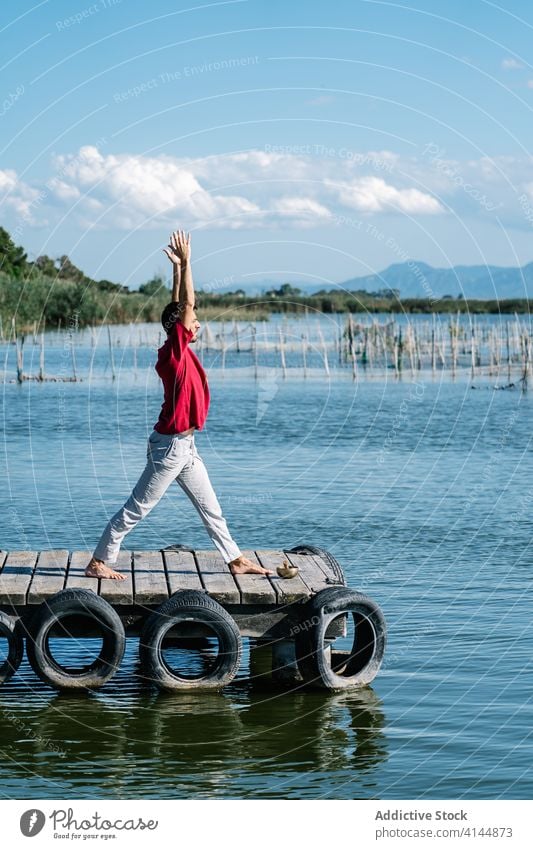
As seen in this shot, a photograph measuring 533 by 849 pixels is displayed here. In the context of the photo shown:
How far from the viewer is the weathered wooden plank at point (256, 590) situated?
443 inches

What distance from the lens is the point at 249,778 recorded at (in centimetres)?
977

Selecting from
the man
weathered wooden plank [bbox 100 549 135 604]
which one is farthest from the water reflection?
the man

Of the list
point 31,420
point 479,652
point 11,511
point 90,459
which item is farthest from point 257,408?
point 479,652

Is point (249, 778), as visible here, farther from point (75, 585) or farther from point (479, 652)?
point (479, 652)

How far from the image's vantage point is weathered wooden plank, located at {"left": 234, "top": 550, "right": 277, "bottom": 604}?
443 inches

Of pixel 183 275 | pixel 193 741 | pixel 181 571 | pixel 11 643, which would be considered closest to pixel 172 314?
pixel 183 275

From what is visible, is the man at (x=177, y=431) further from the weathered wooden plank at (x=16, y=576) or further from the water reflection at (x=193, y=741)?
the water reflection at (x=193, y=741)

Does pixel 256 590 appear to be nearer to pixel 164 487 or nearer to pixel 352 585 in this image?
pixel 164 487

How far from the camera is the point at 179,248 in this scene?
35.8 ft

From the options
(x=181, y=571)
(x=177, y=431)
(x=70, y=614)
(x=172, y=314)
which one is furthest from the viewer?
(x=181, y=571)

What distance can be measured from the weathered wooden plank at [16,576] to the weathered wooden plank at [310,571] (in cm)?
221

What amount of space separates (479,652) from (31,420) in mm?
29304

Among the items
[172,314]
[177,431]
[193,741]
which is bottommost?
[193,741]

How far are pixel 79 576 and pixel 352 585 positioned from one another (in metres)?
4.99
